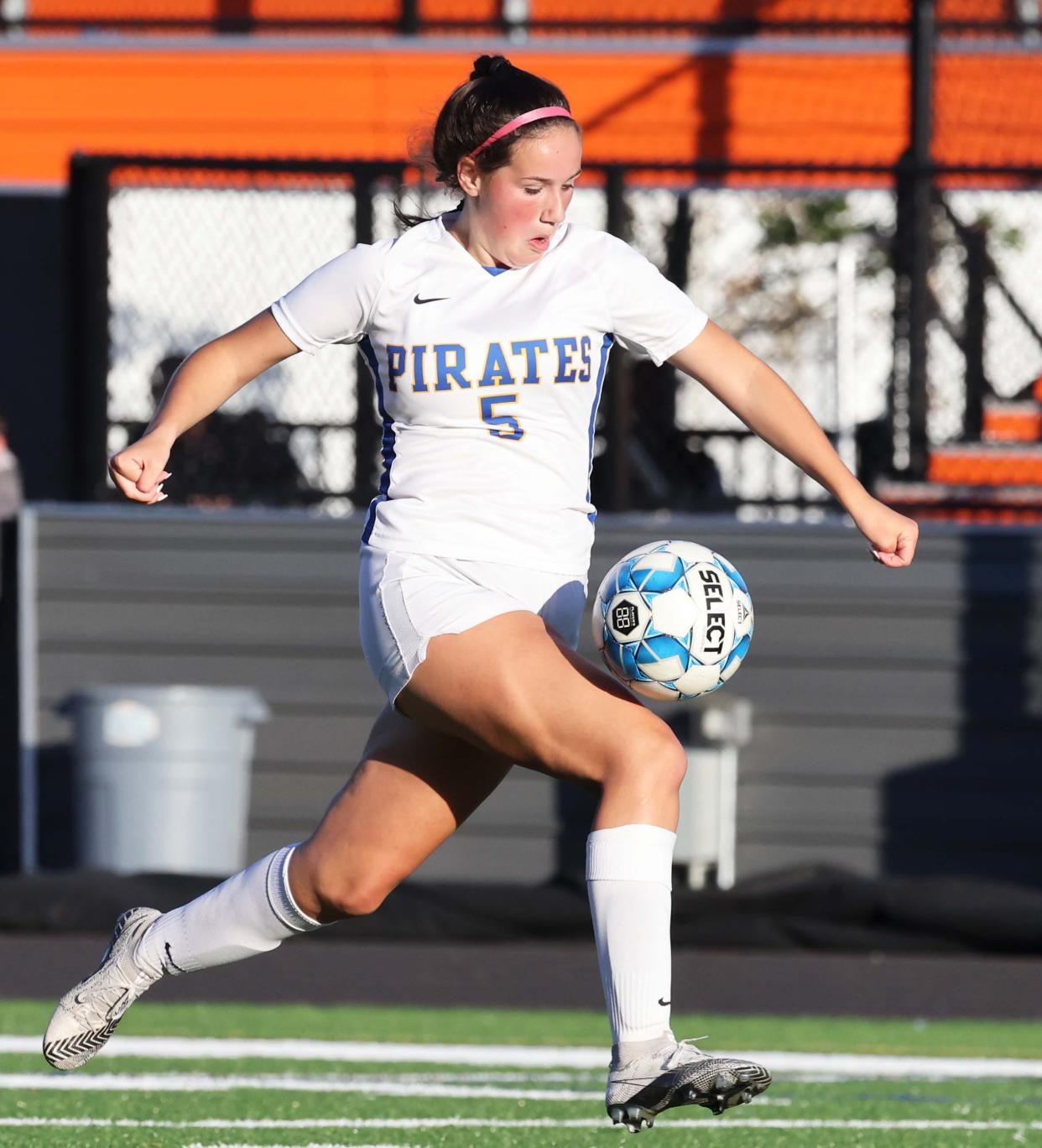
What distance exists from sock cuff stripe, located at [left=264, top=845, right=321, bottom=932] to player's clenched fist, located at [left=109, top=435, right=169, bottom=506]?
33.8 inches

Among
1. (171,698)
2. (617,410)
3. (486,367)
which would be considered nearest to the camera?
(486,367)

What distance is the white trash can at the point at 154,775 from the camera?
32.8 feet

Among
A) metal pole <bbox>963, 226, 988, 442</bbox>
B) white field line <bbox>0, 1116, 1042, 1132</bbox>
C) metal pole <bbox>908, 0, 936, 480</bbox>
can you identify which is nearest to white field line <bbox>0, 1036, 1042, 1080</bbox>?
white field line <bbox>0, 1116, 1042, 1132</bbox>

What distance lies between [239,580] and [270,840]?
1.22 meters

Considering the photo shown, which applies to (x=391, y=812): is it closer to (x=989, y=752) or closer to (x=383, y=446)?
(x=383, y=446)

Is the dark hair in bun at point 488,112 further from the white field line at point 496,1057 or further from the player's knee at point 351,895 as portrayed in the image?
→ the white field line at point 496,1057

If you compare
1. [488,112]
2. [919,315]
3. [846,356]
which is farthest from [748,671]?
[488,112]

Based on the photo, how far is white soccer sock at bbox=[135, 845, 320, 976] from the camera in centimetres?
473

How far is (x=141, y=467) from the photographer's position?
4.30m

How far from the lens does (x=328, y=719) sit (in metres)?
10.5

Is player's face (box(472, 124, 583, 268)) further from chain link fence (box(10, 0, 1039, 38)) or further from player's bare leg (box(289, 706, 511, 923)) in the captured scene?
chain link fence (box(10, 0, 1039, 38))

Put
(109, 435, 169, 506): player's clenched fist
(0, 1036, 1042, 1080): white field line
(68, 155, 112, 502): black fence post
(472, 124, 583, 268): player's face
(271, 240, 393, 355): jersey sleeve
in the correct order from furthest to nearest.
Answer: (68, 155, 112, 502): black fence post, (0, 1036, 1042, 1080): white field line, (271, 240, 393, 355): jersey sleeve, (472, 124, 583, 268): player's face, (109, 435, 169, 506): player's clenched fist

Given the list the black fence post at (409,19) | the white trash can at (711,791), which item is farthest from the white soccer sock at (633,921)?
the black fence post at (409,19)

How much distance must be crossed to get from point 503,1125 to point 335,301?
2.14m
